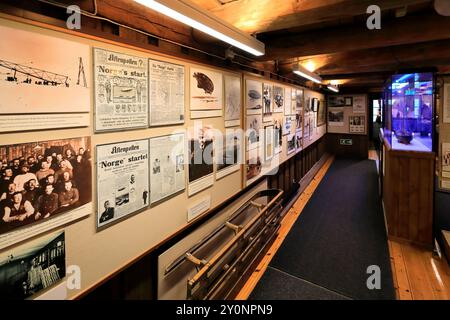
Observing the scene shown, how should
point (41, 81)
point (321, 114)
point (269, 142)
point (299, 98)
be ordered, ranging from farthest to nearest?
point (321, 114) < point (299, 98) < point (269, 142) < point (41, 81)

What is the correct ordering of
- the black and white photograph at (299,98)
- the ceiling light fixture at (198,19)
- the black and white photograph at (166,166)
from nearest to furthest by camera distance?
the ceiling light fixture at (198,19) < the black and white photograph at (166,166) < the black and white photograph at (299,98)

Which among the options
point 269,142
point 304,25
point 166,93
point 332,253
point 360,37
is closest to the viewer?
point 166,93

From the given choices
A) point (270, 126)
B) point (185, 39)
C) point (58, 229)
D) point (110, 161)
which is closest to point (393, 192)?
point (270, 126)

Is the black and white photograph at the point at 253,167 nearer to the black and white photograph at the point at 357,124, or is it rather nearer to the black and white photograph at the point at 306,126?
the black and white photograph at the point at 306,126

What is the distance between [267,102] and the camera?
140 inches

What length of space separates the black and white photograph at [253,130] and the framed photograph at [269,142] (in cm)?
26

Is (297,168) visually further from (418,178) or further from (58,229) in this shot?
(58,229)

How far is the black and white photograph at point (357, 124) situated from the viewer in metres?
9.02

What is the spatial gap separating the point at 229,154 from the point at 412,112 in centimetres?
310

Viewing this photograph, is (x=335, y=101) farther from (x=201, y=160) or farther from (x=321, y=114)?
(x=201, y=160)

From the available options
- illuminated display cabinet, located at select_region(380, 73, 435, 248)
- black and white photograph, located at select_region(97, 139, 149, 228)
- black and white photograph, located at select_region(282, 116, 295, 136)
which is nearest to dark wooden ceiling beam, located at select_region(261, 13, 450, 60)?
illuminated display cabinet, located at select_region(380, 73, 435, 248)

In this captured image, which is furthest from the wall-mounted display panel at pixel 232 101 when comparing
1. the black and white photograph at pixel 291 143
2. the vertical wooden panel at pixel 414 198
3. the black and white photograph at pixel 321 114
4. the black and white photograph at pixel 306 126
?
the black and white photograph at pixel 321 114

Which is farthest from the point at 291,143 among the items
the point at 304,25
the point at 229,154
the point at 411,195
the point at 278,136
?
the point at 304,25

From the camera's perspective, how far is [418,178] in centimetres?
336
